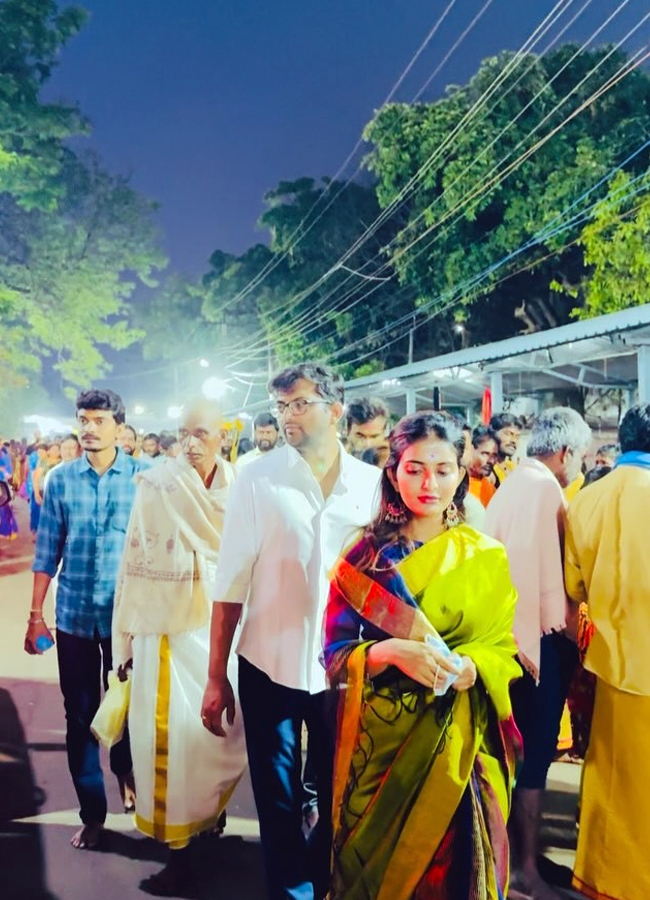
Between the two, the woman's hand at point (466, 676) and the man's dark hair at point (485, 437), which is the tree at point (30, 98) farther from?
the woman's hand at point (466, 676)

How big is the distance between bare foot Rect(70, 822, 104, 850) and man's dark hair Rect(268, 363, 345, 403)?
6.94ft

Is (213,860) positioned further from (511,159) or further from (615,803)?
(511,159)

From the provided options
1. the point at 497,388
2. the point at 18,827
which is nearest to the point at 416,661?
the point at 18,827

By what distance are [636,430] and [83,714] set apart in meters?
2.63

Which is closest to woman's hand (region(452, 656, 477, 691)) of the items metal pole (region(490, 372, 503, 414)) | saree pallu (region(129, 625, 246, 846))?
saree pallu (region(129, 625, 246, 846))

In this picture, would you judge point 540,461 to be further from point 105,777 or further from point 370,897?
point 105,777

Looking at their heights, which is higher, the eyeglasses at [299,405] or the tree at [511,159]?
the tree at [511,159]

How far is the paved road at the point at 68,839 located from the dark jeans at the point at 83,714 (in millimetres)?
204

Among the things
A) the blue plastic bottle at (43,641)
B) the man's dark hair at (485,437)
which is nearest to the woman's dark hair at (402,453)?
the blue plastic bottle at (43,641)

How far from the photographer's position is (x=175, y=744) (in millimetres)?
3209

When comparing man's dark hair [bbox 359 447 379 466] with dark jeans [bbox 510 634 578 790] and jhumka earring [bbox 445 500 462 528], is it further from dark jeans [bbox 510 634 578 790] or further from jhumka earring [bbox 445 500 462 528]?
jhumka earring [bbox 445 500 462 528]

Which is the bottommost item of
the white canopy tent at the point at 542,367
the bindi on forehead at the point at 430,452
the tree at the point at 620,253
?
the bindi on forehead at the point at 430,452

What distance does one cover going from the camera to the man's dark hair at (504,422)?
6231 millimetres

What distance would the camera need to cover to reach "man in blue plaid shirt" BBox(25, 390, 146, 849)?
3496 mm
